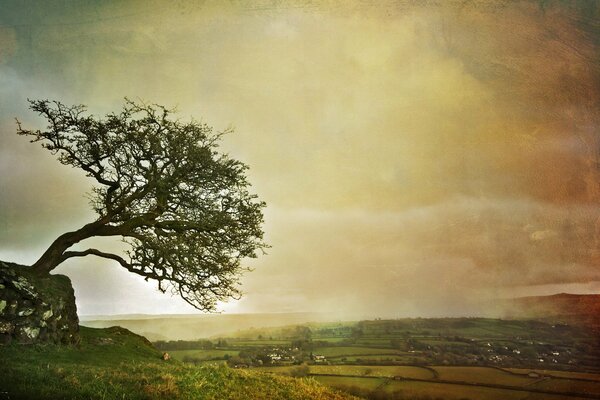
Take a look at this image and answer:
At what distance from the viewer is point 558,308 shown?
34.9 feet

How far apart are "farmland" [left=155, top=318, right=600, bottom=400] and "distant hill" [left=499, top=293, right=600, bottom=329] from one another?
19 cm

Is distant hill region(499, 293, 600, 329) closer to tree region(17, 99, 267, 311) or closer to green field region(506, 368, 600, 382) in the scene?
green field region(506, 368, 600, 382)

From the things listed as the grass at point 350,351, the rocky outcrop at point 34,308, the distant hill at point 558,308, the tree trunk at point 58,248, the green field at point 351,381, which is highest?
the tree trunk at point 58,248

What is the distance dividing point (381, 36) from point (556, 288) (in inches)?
291

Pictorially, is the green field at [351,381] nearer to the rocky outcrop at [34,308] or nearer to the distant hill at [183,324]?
the distant hill at [183,324]

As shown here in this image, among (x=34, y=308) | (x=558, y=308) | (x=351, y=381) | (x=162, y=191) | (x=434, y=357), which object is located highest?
(x=162, y=191)

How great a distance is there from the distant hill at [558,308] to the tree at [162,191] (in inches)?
238

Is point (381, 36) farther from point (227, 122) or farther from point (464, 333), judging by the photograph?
point (464, 333)

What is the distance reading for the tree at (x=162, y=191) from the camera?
10.7 meters

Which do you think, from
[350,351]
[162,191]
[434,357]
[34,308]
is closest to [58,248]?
[34,308]

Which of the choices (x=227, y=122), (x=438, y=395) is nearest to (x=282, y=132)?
(x=227, y=122)

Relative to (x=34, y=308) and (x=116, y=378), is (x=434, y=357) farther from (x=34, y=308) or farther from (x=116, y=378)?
(x=34, y=308)

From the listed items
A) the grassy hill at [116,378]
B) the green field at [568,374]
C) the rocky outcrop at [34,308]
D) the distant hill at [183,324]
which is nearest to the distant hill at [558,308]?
the green field at [568,374]

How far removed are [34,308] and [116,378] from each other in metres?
2.46
